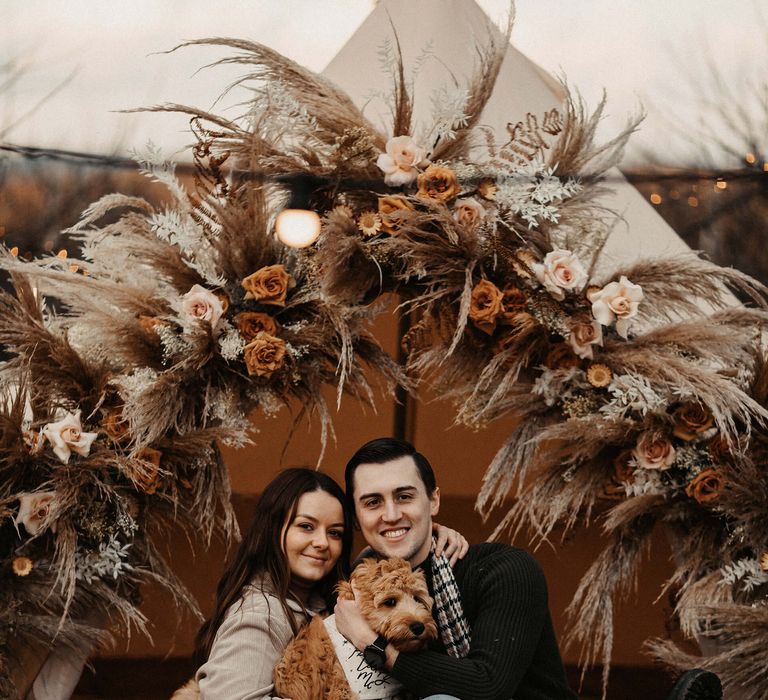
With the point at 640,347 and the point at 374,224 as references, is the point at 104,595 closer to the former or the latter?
the point at 374,224

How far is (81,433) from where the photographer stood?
2152 mm

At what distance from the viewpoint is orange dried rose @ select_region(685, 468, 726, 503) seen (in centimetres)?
210

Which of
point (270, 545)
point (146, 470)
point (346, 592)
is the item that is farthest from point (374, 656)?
point (146, 470)

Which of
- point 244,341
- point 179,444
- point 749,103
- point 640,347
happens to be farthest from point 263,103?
point 749,103

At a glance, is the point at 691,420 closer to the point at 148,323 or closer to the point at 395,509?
the point at 395,509

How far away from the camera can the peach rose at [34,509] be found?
7.04ft

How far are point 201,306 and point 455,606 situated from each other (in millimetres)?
843

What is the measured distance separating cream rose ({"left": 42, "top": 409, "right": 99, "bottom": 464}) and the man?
0.58m

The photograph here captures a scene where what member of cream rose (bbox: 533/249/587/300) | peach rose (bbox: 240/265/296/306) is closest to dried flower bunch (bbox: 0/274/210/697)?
peach rose (bbox: 240/265/296/306)

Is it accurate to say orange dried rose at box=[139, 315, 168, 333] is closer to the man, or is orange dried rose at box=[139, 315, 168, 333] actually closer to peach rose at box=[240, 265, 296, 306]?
peach rose at box=[240, 265, 296, 306]

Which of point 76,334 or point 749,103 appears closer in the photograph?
point 76,334

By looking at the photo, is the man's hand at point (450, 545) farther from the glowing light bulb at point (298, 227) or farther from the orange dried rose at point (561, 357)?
the glowing light bulb at point (298, 227)

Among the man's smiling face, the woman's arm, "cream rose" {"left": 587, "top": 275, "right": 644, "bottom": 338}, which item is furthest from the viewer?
"cream rose" {"left": 587, "top": 275, "right": 644, "bottom": 338}

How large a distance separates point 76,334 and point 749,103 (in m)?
3.26
